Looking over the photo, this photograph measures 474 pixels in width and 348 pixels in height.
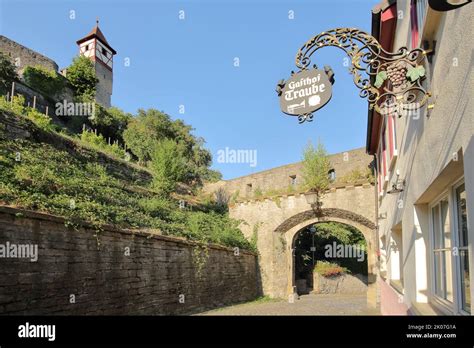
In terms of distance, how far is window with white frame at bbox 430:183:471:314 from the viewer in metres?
2.76

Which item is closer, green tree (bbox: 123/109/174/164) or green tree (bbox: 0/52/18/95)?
green tree (bbox: 0/52/18/95)

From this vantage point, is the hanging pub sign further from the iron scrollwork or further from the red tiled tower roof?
the red tiled tower roof

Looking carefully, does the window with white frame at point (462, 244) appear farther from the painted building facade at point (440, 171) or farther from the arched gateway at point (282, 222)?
the arched gateway at point (282, 222)

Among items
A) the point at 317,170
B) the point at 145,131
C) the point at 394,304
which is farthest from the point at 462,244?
the point at 145,131

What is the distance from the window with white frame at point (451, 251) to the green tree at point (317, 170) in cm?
1245

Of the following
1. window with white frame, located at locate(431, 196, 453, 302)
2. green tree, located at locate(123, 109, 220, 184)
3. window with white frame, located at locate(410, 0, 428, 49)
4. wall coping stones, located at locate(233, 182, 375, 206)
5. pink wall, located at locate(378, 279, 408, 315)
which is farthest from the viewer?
green tree, located at locate(123, 109, 220, 184)

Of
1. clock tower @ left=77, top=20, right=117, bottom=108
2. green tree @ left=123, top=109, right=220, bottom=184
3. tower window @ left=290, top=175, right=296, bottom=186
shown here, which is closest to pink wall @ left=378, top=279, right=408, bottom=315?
tower window @ left=290, top=175, right=296, bottom=186

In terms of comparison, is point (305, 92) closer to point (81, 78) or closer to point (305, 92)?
point (305, 92)

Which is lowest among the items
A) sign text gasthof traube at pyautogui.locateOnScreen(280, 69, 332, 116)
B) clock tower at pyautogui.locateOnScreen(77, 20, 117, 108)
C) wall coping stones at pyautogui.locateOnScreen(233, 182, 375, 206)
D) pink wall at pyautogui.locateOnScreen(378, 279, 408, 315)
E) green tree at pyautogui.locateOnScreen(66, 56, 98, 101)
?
pink wall at pyautogui.locateOnScreen(378, 279, 408, 315)

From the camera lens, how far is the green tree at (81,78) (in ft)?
96.2

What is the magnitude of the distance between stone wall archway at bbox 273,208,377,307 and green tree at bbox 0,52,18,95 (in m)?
16.0

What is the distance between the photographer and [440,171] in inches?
105
